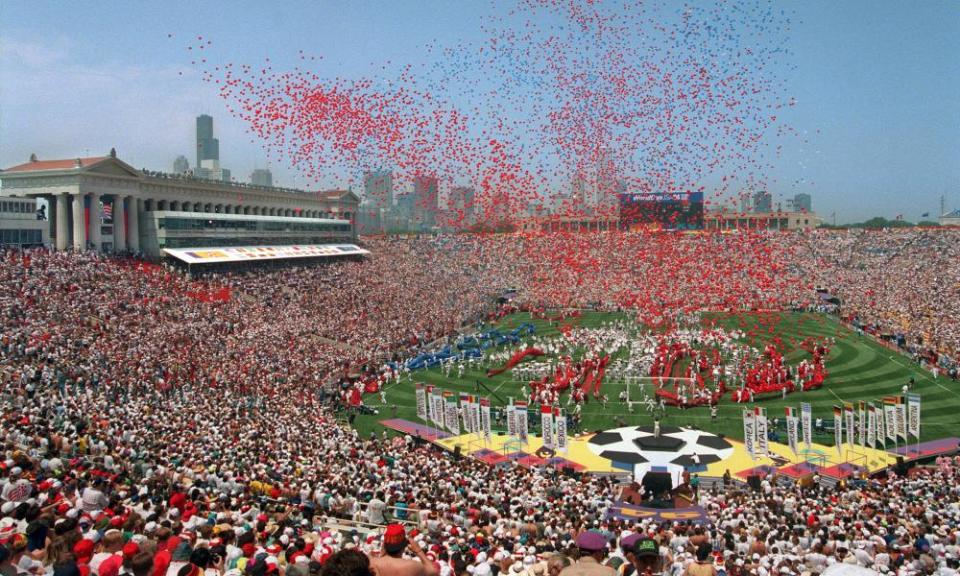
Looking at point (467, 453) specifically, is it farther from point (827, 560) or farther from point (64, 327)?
point (64, 327)

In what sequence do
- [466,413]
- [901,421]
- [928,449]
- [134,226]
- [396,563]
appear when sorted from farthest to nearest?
1. [134,226]
2. [466,413]
3. [901,421]
4. [928,449]
5. [396,563]

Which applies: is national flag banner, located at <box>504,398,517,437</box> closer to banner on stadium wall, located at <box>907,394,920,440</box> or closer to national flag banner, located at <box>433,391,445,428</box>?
national flag banner, located at <box>433,391,445,428</box>

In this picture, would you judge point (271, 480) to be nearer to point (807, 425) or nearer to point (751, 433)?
point (751, 433)

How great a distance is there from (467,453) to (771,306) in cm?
4928

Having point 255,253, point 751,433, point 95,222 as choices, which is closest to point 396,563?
point 751,433

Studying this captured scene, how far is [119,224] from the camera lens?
5375 cm

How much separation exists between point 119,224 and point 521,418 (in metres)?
40.1

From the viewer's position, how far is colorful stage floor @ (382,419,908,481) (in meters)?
24.4

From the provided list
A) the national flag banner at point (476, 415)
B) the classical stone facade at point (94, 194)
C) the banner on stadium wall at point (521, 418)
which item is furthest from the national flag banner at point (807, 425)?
the classical stone facade at point (94, 194)

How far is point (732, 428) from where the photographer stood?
30031 mm

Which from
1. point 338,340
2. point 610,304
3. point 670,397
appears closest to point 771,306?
point 610,304

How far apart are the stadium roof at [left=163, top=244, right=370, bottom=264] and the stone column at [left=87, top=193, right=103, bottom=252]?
16.7ft

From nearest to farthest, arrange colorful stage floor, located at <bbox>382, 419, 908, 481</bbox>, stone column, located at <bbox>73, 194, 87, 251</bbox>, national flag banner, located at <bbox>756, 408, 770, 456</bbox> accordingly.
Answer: colorful stage floor, located at <bbox>382, 419, 908, 481</bbox>
national flag banner, located at <bbox>756, 408, 770, 456</bbox>
stone column, located at <bbox>73, 194, 87, 251</bbox>

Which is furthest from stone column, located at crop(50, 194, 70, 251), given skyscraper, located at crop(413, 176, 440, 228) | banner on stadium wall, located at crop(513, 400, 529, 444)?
banner on stadium wall, located at crop(513, 400, 529, 444)
